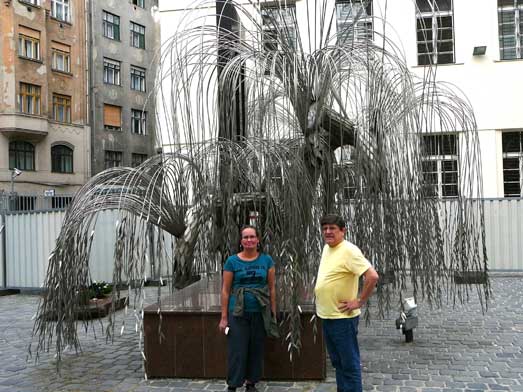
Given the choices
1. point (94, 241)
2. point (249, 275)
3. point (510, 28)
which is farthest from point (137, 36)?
point (249, 275)

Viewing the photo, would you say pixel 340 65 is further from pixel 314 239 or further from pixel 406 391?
pixel 406 391

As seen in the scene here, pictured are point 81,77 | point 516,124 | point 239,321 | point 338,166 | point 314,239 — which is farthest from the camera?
point 81,77

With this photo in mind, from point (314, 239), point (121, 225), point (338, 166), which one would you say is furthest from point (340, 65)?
point (121, 225)

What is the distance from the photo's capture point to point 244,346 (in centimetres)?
491

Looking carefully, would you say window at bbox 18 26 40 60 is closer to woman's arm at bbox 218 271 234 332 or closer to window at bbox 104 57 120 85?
window at bbox 104 57 120 85

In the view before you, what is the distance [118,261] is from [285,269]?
1431 millimetres

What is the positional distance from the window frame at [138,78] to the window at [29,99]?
320 inches

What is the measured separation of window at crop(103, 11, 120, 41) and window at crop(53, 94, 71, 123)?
560 cm

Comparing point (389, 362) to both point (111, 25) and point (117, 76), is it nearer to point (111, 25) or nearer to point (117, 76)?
point (117, 76)

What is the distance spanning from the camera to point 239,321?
193 inches

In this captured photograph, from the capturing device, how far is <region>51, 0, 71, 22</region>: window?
34.9 meters

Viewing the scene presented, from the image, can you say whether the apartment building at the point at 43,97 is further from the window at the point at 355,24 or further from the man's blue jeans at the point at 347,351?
the man's blue jeans at the point at 347,351

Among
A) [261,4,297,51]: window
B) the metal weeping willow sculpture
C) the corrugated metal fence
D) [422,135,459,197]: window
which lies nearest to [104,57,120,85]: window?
the corrugated metal fence

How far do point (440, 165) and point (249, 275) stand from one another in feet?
8.06
